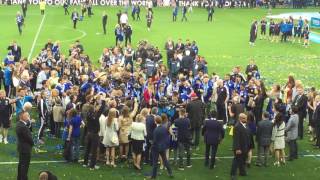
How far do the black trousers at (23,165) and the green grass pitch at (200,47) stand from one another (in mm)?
755

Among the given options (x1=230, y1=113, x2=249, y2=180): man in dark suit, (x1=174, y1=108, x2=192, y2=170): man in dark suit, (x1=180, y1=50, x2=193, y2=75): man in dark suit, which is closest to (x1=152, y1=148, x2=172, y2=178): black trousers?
(x1=174, y1=108, x2=192, y2=170): man in dark suit

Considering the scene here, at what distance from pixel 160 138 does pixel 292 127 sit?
4283 mm

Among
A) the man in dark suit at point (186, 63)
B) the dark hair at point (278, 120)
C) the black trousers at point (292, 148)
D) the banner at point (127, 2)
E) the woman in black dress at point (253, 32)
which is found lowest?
the black trousers at point (292, 148)

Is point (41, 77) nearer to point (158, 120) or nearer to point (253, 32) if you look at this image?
point (158, 120)

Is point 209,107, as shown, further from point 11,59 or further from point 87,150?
point 11,59

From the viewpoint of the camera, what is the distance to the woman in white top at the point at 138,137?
14781mm

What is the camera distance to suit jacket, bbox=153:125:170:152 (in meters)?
14.2

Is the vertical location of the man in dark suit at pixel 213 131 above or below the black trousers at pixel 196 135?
above

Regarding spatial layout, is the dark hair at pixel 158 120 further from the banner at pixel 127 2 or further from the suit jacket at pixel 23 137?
the banner at pixel 127 2

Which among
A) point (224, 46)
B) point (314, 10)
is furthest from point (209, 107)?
point (314, 10)

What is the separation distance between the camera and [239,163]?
582 inches

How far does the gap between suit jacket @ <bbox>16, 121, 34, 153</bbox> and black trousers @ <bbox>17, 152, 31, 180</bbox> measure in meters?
0.14

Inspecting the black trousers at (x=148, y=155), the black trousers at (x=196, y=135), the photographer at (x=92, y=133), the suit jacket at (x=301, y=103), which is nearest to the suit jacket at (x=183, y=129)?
the black trousers at (x=148, y=155)

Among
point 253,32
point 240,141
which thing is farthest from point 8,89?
point 253,32
